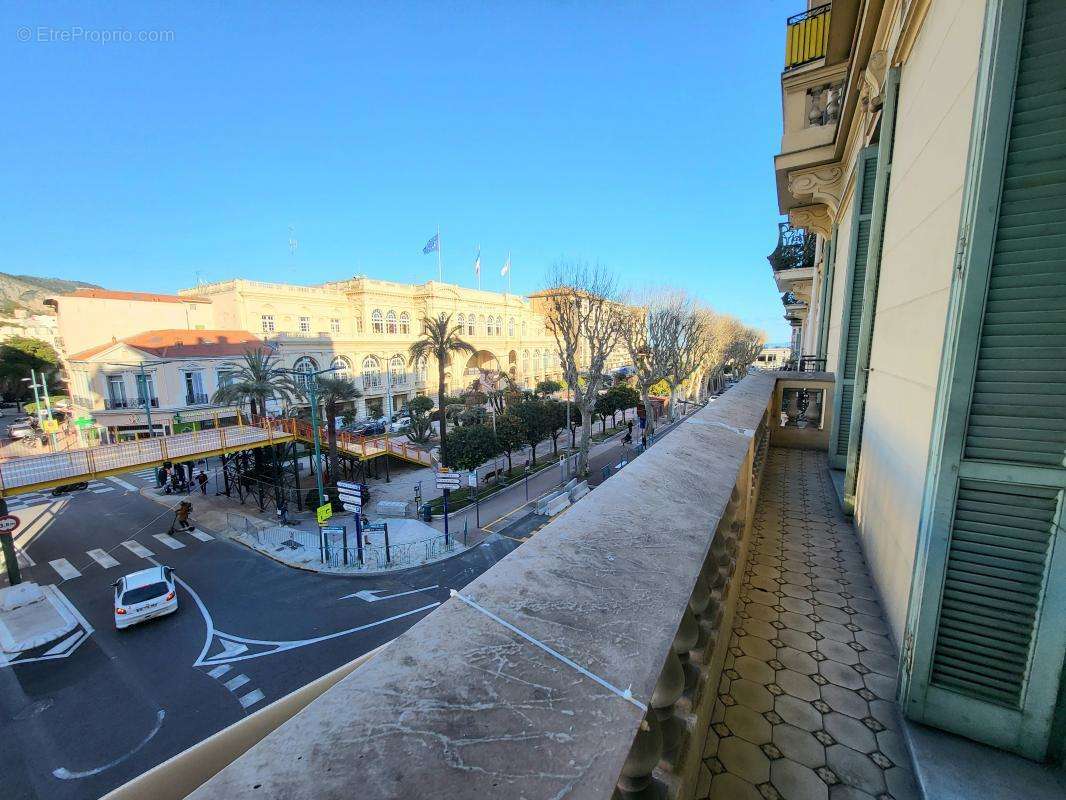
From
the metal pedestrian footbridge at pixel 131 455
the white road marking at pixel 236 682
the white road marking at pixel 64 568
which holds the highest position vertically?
the metal pedestrian footbridge at pixel 131 455

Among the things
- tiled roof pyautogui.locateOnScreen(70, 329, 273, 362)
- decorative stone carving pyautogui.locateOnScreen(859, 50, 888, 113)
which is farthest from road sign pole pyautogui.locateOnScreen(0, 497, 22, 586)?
decorative stone carving pyautogui.locateOnScreen(859, 50, 888, 113)

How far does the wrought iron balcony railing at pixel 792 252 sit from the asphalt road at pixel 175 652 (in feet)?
50.3

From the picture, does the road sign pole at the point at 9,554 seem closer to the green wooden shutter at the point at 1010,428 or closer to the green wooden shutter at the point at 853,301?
the green wooden shutter at the point at 1010,428

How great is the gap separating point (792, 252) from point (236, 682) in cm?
2213

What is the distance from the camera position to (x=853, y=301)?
7.32m

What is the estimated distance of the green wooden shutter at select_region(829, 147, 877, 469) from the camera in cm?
690

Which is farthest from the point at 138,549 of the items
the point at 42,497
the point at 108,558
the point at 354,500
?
the point at 42,497

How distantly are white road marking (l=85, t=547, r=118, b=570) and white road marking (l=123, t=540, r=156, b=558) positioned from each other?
575 millimetres

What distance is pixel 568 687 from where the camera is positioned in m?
1.08

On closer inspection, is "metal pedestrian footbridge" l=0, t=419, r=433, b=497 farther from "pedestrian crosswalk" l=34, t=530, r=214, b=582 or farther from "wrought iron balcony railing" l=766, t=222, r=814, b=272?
"wrought iron balcony railing" l=766, t=222, r=814, b=272

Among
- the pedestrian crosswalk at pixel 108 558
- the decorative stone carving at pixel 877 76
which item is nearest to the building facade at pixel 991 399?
the decorative stone carving at pixel 877 76

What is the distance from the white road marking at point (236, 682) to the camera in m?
8.80

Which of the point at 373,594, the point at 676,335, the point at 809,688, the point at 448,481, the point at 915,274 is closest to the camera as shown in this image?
the point at 809,688

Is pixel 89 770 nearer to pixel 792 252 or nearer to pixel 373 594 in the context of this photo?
pixel 373 594
